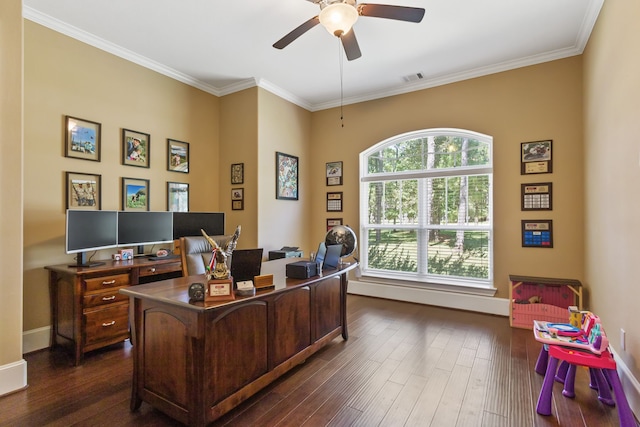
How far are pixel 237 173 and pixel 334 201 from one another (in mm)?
1612

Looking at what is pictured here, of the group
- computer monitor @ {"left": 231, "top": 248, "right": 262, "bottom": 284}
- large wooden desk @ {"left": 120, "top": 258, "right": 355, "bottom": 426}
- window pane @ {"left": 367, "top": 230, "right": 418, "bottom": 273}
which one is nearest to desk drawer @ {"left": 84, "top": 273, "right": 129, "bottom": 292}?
large wooden desk @ {"left": 120, "top": 258, "right": 355, "bottom": 426}

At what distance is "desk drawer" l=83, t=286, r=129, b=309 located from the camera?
2.80 metres

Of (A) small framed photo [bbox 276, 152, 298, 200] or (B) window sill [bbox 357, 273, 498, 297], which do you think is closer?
(B) window sill [bbox 357, 273, 498, 297]

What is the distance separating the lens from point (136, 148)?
3768mm

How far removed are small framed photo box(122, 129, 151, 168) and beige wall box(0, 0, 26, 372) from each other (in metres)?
1.27

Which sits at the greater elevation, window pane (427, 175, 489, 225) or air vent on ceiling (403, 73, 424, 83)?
air vent on ceiling (403, 73, 424, 83)

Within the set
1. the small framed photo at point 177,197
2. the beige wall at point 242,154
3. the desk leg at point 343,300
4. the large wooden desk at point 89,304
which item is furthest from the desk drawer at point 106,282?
the desk leg at point 343,300

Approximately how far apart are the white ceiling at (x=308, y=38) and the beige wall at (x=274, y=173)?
0.47 meters

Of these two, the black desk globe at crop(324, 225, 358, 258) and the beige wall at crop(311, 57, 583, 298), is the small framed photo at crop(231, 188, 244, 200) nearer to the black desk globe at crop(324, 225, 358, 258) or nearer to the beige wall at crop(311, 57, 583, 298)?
the black desk globe at crop(324, 225, 358, 258)

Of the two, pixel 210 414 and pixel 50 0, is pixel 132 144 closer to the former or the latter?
pixel 50 0

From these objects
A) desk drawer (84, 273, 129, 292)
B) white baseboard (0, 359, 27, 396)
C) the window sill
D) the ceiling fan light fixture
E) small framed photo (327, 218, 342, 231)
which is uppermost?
the ceiling fan light fixture

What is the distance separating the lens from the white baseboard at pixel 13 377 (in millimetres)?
2254

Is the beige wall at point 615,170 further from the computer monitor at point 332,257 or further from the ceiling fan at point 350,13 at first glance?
the computer monitor at point 332,257

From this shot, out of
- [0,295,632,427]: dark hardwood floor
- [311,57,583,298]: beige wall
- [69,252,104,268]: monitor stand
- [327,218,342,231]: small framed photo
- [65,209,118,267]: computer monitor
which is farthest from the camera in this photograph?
[327,218,342,231]: small framed photo
